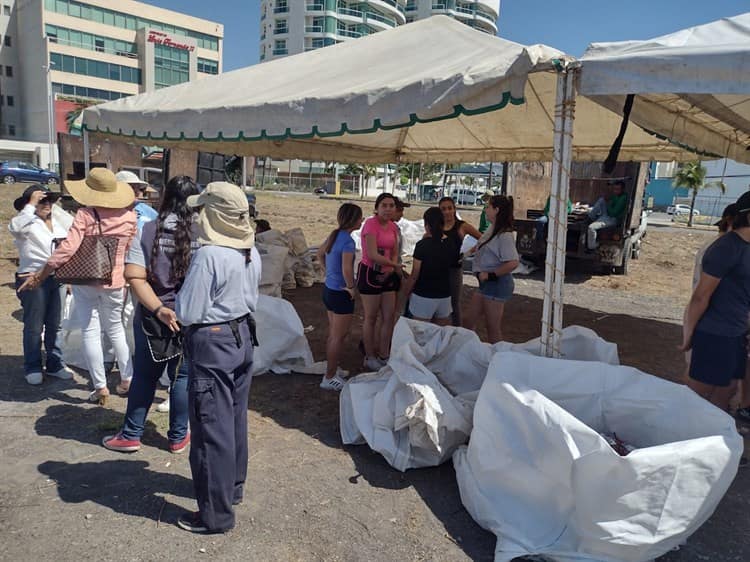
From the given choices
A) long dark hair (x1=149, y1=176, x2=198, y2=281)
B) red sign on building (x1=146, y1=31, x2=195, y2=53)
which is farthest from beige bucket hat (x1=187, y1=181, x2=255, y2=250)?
red sign on building (x1=146, y1=31, x2=195, y2=53)

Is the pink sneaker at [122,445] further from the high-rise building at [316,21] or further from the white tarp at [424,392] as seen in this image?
the high-rise building at [316,21]

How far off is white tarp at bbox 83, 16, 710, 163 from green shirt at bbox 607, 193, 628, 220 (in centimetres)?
289

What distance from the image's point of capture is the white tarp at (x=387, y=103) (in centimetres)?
330

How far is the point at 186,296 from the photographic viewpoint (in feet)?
7.84

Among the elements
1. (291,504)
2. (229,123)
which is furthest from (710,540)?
(229,123)

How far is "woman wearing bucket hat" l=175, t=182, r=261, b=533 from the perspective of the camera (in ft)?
7.89

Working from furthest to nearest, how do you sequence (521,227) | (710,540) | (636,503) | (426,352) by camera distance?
(521,227) → (426,352) → (710,540) → (636,503)

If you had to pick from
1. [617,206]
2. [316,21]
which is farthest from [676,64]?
[316,21]

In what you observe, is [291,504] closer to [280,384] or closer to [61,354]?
[280,384]

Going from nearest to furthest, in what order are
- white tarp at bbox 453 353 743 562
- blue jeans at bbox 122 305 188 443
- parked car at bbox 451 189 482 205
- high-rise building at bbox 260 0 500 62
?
white tarp at bbox 453 353 743 562 < blue jeans at bbox 122 305 188 443 < parked car at bbox 451 189 482 205 < high-rise building at bbox 260 0 500 62

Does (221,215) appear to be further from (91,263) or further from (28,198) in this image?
(28,198)

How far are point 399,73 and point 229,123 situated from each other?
153cm

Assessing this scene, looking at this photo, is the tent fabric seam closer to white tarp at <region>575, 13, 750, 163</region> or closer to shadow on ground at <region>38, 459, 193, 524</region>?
white tarp at <region>575, 13, 750, 163</region>

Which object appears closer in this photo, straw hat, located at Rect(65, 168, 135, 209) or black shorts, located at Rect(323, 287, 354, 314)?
straw hat, located at Rect(65, 168, 135, 209)
